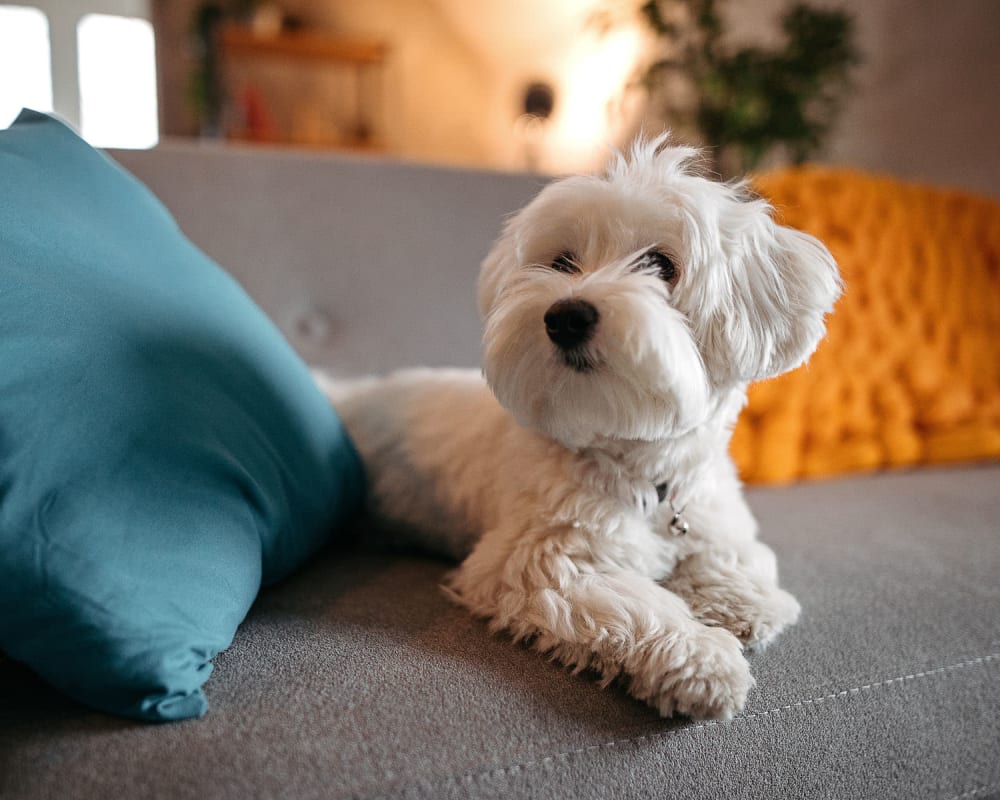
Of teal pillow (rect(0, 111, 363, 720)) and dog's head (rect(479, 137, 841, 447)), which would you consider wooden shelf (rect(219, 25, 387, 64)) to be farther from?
dog's head (rect(479, 137, 841, 447))

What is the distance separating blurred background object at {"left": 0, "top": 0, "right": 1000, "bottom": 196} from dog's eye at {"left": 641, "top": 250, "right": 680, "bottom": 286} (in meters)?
1.58

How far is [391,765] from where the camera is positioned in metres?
0.72

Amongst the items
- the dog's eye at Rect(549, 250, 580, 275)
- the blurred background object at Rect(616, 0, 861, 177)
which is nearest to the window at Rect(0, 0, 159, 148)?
the blurred background object at Rect(616, 0, 861, 177)

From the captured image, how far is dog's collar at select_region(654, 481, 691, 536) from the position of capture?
1.10 metres

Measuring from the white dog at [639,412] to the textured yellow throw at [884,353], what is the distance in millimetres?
788

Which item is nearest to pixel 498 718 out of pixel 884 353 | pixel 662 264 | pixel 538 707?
pixel 538 707

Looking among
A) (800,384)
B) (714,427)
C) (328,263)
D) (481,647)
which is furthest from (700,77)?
(481,647)

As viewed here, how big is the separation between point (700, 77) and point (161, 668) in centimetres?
273

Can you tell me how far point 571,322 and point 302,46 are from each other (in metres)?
5.65

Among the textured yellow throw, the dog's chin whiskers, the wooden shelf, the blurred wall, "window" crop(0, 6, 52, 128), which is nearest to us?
the dog's chin whiskers

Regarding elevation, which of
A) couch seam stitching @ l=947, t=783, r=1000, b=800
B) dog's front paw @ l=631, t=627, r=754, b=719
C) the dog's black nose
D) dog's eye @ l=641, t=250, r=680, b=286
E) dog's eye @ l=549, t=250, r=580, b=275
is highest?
dog's eye @ l=641, t=250, r=680, b=286

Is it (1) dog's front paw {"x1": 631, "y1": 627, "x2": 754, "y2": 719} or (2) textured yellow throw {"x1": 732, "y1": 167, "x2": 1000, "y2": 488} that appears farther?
(2) textured yellow throw {"x1": 732, "y1": 167, "x2": 1000, "y2": 488}

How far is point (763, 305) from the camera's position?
0.99m

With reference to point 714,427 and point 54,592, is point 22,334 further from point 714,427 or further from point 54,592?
point 714,427
